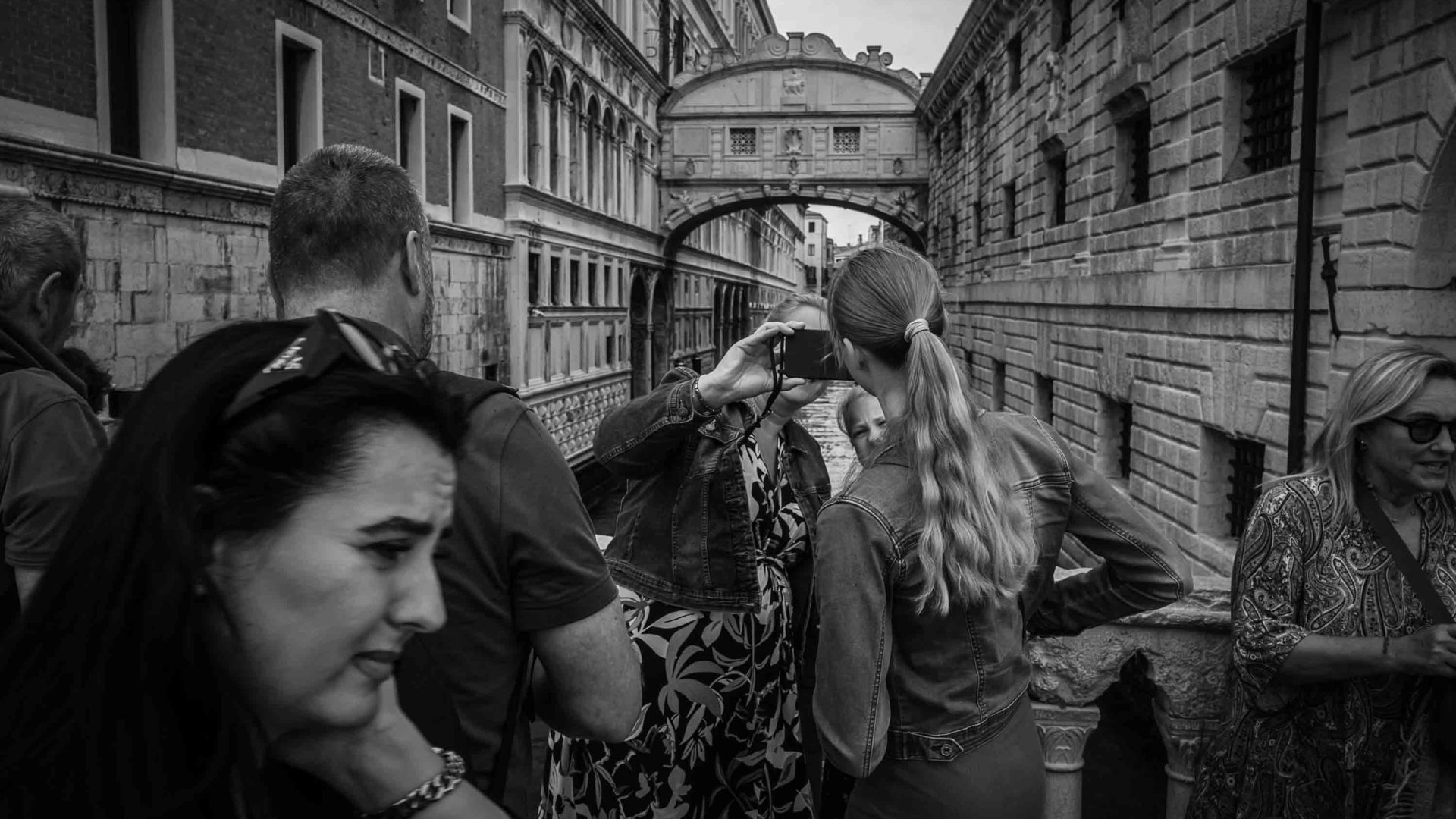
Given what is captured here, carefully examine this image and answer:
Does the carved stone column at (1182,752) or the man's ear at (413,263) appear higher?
the man's ear at (413,263)

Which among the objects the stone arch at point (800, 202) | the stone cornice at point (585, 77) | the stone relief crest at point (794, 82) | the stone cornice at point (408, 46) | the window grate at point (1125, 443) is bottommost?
the window grate at point (1125, 443)

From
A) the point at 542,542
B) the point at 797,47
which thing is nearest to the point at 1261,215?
the point at 542,542

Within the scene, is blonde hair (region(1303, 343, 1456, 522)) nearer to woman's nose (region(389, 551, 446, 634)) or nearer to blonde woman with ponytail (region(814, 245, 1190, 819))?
blonde woman with ponytail (region(814, 245, 1190, 819))

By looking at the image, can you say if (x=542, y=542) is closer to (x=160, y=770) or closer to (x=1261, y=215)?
(x=160, y=770)

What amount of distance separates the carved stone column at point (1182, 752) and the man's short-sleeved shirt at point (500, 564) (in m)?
1.99

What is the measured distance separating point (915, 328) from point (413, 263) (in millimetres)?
905

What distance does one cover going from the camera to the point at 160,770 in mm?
846

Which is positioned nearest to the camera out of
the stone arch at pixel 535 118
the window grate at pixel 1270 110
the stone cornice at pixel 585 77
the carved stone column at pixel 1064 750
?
the carved stone column at pixel 1064 750

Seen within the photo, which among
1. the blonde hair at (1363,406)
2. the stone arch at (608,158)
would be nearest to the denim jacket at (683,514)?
the blonde hair at (1363,406)

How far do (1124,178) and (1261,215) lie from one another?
377 centimetres

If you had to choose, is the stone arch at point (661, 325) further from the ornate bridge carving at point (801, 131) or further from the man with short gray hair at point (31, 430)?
the man with short gray hair at point (31, 430)

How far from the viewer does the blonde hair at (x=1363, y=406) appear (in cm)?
244

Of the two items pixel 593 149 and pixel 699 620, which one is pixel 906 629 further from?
pixel 593 149

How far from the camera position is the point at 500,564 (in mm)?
1576
